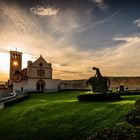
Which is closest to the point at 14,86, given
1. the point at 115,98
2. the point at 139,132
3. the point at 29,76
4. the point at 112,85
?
the point at 29,76

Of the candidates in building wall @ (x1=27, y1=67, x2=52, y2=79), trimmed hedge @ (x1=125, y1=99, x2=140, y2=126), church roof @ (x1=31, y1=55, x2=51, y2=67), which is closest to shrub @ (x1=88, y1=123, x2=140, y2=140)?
trimmed hedge @ (x1=125, y1=99, x2=140, y2=126)

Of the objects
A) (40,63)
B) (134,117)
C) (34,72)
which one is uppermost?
(40,63)

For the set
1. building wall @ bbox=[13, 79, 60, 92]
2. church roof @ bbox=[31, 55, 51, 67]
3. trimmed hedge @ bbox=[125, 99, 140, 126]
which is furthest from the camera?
church roof @ bbox=[31, 55, 51, 67]

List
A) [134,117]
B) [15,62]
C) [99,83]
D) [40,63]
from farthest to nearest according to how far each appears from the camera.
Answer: [15,62] < [40,63] < [99,83] < [134,117]

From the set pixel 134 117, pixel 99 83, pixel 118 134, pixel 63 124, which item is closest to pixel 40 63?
pixel 99 83

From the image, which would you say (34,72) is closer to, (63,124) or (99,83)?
(99,83)

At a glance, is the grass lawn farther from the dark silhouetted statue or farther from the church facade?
the church facade

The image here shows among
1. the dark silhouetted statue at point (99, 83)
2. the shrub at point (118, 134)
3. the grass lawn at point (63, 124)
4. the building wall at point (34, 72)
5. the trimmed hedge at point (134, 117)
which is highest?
the building wall at point (34, 72)

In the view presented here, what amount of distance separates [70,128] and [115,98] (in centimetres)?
998

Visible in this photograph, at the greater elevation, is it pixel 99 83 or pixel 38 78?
pixel 38 78

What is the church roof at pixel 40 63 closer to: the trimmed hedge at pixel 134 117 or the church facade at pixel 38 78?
the church facade at pixel 38 78

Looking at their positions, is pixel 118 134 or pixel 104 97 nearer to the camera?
pixel 118 134

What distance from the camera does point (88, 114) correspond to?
60.0ft

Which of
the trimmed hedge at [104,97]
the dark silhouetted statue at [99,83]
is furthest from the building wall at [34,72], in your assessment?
the trimmed hedge at [104,97]
